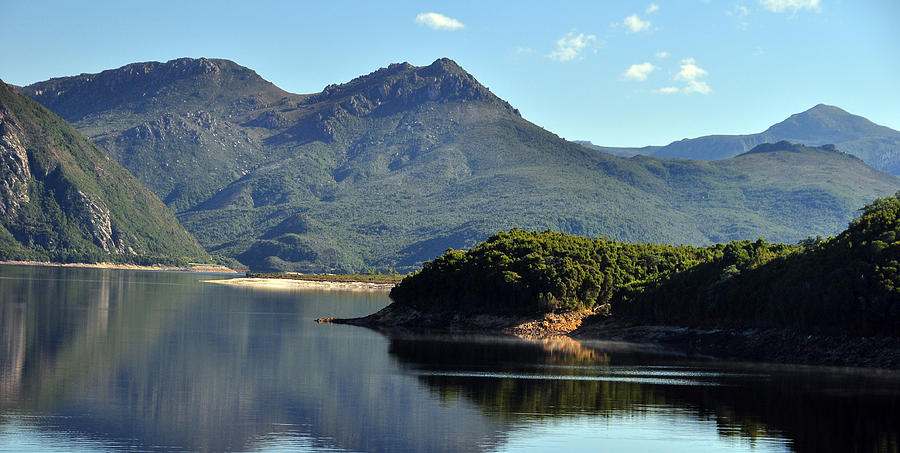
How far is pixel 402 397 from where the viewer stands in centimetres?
5141

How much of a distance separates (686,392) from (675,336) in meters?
34.6

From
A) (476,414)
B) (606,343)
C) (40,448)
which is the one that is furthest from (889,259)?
(40,448)

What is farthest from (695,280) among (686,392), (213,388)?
(213,388)

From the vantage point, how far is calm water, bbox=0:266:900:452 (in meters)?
40.0

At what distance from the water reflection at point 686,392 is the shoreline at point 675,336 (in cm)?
426

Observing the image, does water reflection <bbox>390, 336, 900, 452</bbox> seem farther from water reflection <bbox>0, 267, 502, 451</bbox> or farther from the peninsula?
the peninsula

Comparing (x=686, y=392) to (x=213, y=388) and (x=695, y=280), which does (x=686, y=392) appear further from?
(x=695, y=280)

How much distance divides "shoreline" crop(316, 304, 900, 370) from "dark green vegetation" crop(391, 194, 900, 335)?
98cm

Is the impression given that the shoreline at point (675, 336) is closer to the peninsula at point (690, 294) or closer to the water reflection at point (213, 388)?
the peninsula at point (690, 294)

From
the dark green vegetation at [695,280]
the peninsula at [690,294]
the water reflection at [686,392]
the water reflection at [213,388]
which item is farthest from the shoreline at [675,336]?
the water reflection at [213,388]

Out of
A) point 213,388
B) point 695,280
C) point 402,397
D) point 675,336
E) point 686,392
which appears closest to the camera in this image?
point 402,397

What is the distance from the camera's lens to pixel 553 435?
137ft

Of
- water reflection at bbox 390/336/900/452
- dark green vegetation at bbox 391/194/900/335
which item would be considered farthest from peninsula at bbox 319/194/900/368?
water reflection at bbox 390/336/900/452

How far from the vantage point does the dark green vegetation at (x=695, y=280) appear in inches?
2724
